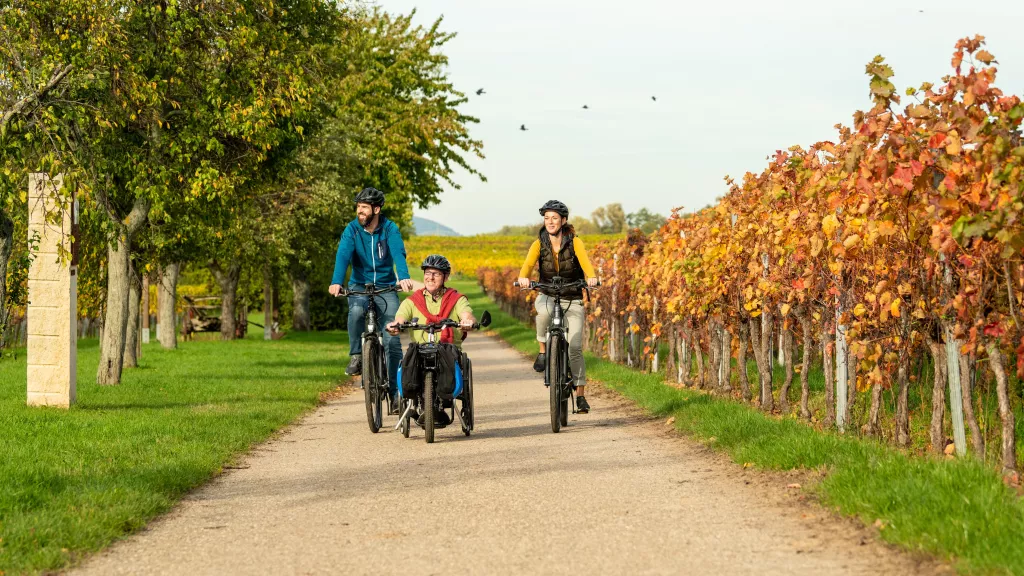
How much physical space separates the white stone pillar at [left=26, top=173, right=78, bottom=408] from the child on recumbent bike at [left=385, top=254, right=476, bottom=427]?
4.30m

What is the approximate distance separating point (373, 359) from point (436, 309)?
822 mm

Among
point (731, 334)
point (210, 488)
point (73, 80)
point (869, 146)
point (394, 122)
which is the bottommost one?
point (210, 488)

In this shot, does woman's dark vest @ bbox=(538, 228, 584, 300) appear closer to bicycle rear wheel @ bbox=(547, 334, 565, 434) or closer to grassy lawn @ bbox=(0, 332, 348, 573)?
bicycle rear wheel @ bbox=(547, 334, 565, 434)

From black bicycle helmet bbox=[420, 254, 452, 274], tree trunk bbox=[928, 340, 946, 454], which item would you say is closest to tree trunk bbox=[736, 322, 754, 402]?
black bicycle helmet bbox=[420, 254, 452, 274]

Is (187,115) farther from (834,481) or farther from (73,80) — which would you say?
(834,481)

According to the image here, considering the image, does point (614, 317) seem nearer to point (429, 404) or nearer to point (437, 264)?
point (437, 264)

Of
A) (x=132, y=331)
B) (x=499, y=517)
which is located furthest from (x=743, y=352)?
(x=132, y=331)

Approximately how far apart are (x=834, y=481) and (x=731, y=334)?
6.46 metres

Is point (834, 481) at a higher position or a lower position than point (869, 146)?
lower

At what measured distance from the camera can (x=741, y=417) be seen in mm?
9844

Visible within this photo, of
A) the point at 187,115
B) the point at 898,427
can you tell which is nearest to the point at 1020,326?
the point at 898,427

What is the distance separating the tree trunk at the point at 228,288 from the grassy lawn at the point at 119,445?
14181 mm

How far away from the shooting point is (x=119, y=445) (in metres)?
9.26

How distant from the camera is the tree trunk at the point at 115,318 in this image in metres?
16.1
